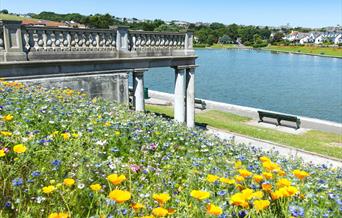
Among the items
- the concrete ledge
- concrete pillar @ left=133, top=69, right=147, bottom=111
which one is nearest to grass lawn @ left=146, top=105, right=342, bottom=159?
the concrete ledge

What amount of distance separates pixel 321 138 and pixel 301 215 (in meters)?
15.4

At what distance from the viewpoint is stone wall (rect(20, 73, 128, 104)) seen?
1063 cm

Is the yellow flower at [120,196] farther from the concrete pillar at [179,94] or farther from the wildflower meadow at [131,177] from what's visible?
the concrete pillar at [179,94]

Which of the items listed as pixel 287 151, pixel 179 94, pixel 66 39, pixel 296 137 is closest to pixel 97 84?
pixel 66 39

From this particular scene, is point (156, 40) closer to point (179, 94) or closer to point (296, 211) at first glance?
point (179, 94)

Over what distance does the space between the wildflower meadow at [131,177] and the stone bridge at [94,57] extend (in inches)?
165

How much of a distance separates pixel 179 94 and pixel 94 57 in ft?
14.9

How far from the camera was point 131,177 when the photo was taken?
4.02 m

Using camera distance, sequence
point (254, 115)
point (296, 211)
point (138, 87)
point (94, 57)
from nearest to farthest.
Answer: point (296, 211) < point (94, 57) < point (138, 87) < point (254, 115)

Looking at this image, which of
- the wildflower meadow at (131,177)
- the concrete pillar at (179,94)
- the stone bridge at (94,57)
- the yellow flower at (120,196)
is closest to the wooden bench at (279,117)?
the stone bridge at (94,57)

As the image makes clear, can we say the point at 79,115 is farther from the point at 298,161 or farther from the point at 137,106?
the point at 137,106

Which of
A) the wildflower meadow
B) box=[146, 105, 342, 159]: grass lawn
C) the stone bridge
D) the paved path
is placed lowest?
box=[146, 105, 342, 159]: grass lawn

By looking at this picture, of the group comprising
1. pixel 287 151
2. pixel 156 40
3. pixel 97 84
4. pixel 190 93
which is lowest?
pixel 287 151

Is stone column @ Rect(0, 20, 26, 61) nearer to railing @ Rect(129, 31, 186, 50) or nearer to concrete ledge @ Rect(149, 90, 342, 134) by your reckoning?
railing @ Rect(129, 31, 186, 50)
